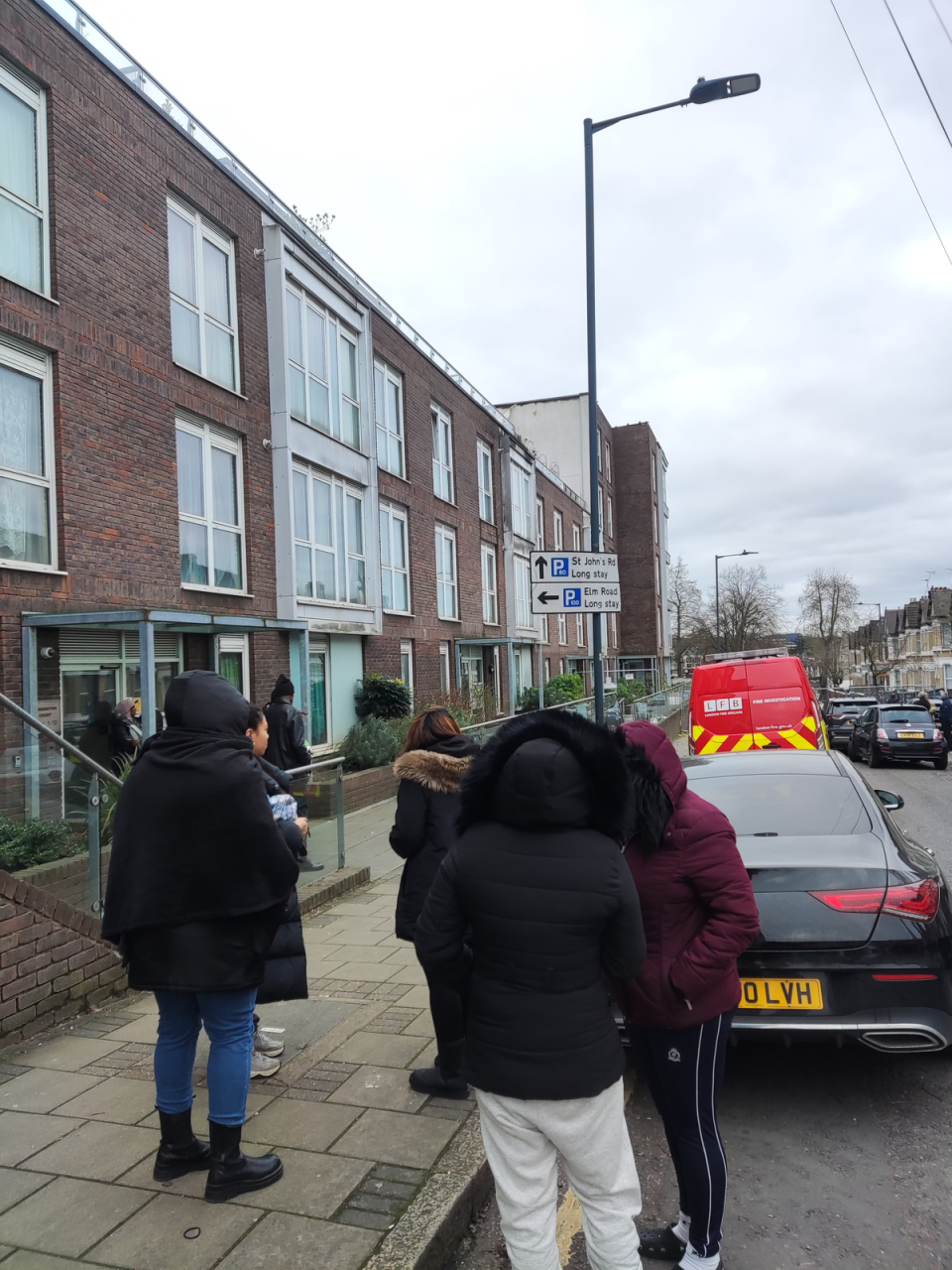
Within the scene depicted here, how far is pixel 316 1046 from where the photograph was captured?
4559mm

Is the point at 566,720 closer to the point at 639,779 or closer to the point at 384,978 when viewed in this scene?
the point at 639,779

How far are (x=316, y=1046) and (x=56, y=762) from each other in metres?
2.57

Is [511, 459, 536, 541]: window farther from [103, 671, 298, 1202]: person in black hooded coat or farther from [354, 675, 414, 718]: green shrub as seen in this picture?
[103, 671, 298, 1202]: person in black hooded coat

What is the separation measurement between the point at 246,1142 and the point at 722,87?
1049cm

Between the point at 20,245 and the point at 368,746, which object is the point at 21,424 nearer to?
the point at 20,245

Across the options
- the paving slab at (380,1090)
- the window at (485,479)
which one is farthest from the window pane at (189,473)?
the window at (485,479)

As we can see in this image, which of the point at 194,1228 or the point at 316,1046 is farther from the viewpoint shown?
the point at 316,1046

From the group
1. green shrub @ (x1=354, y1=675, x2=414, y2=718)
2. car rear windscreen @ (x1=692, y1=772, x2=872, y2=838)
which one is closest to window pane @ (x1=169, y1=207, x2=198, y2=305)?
green shrub @ (x1=354, y1=675, x2=414, y2=718)

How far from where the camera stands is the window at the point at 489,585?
83.8 feet

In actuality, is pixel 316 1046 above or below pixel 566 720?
below

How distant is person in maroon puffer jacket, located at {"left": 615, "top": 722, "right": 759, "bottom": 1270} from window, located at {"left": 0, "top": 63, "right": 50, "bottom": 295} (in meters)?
9.82

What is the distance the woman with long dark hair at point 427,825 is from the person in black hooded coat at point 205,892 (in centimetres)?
91

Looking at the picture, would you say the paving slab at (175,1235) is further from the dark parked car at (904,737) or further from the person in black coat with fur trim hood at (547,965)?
the dark parked car at (904,737)

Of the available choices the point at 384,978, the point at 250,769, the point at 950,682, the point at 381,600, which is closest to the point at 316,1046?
the point at 384,978
